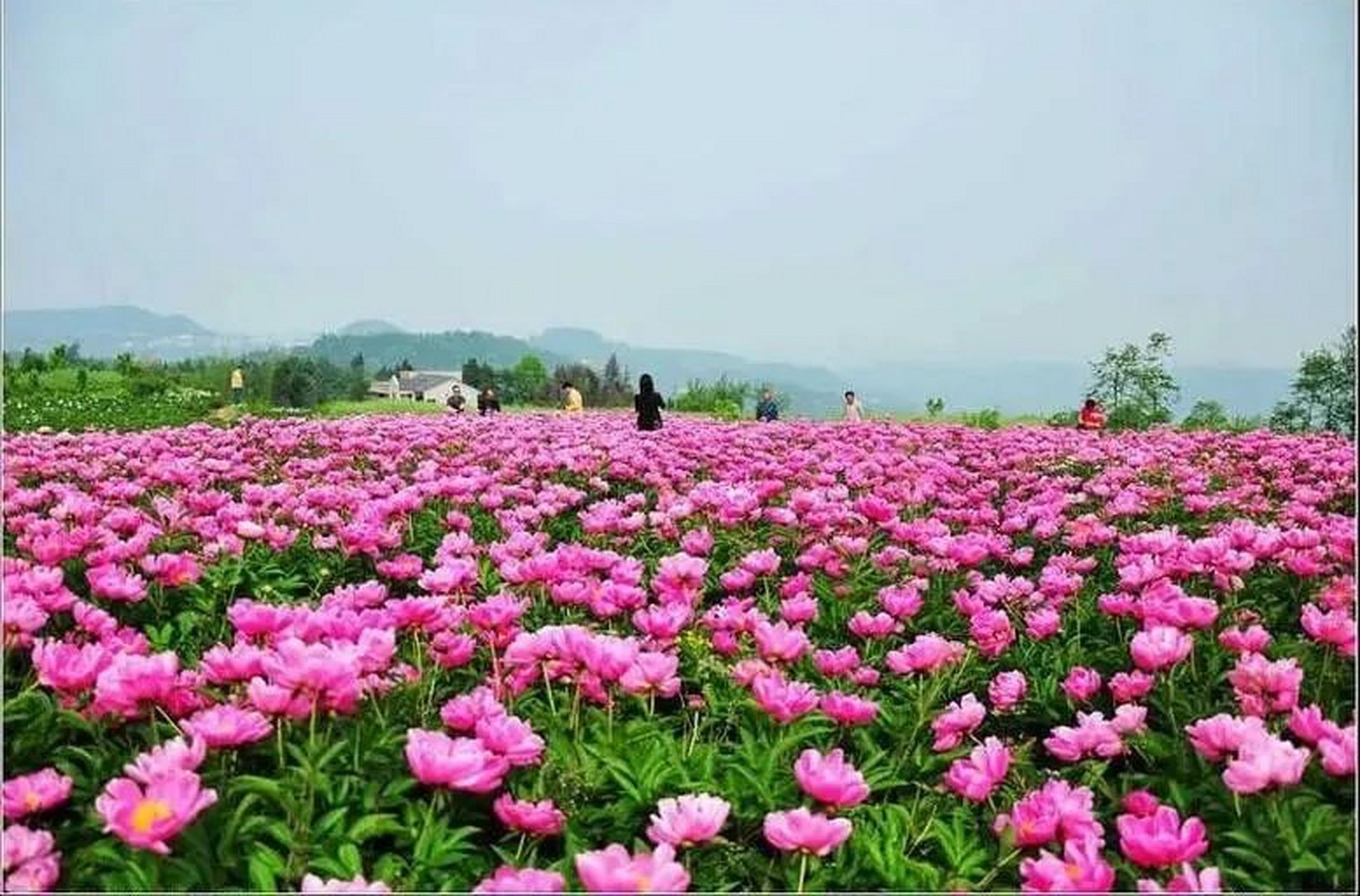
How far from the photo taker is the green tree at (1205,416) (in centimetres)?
989

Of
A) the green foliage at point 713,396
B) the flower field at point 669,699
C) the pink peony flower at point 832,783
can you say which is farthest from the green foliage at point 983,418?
the pink peony flower at point 832,783

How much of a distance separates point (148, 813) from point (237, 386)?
15511mm

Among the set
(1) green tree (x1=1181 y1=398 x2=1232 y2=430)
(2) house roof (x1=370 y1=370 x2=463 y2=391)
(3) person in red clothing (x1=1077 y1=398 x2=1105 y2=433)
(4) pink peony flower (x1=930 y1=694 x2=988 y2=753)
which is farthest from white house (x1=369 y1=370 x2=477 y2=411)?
(4) pink peony flower (x1=930 y1=694 x2=988 y2=753)

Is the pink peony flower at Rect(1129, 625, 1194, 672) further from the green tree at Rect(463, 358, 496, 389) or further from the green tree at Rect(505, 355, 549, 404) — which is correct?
the green tree at Rect(505, 355, 549, 404)

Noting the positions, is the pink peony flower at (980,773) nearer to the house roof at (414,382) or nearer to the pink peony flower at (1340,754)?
the pink peony flower at (1340,754)

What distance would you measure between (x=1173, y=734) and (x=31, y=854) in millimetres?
2117

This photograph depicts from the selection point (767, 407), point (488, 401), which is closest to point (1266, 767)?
point (767, 407)

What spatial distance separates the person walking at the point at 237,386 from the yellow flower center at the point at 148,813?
1509 centimetres

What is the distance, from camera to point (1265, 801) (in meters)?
1.81

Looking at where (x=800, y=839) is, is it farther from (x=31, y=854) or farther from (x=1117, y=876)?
(x=31, y=854)

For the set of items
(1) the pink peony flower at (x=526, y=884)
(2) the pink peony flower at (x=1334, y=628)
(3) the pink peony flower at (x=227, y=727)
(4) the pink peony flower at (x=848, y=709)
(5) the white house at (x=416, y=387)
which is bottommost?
(5) the white house at (x=416, y=387)

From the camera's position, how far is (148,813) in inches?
55.7

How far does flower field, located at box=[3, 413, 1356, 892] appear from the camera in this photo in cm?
164

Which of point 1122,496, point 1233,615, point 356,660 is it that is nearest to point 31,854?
point 356,660
